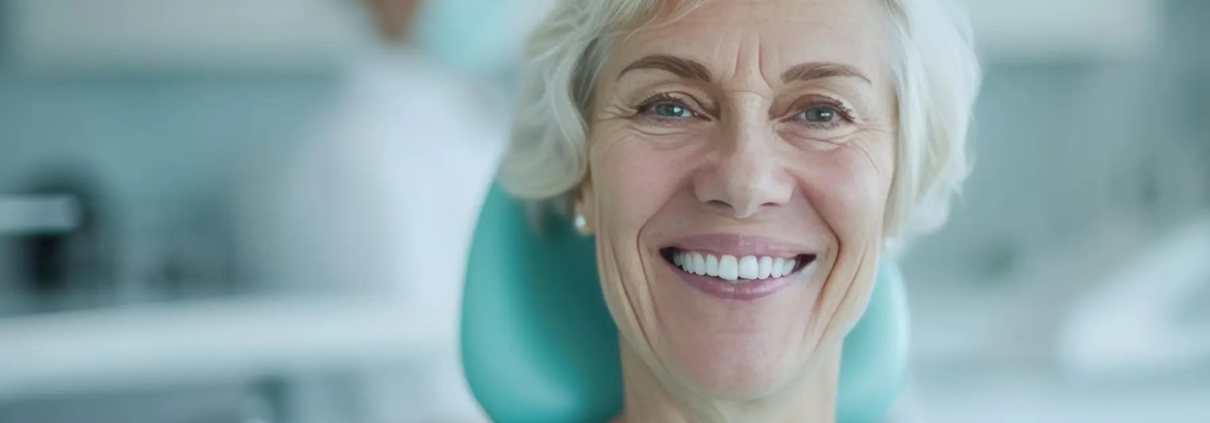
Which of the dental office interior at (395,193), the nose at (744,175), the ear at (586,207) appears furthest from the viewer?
the dental office interior at (395,193)

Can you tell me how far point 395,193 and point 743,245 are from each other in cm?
157

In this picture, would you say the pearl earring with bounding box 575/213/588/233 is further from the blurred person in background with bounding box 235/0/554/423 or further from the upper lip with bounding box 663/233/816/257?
the blurred person in background with bounding box 235/0/554/423

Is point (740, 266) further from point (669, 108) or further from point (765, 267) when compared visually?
point (669, 108)

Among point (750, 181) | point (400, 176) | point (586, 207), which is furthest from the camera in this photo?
point (400, 176)

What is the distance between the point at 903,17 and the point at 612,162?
0.23 meters

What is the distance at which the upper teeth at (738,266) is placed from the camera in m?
0.65

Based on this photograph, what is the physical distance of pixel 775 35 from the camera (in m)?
0.63

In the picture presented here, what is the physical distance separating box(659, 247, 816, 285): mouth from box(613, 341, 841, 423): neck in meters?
0.07

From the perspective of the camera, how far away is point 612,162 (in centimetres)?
69

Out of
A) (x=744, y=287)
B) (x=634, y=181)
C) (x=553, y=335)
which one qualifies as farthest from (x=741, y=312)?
(x=553, y=335)

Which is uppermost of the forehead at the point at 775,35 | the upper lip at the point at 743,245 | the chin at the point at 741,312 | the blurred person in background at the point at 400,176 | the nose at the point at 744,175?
the blurred person in background at the point at 400,176

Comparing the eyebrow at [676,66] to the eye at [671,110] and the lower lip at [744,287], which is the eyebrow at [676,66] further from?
the lower lip at [744,287]

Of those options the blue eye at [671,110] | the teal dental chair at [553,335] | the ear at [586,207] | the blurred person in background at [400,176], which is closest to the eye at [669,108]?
the blue eye at [671,110]

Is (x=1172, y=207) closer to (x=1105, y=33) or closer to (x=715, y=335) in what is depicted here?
(x=1105, y=33)
